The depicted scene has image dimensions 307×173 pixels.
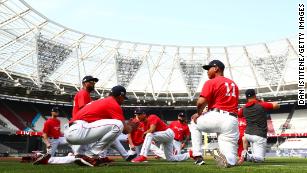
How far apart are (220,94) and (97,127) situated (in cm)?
242

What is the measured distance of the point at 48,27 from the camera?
136 feet

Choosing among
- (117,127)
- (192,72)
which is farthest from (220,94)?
(192,72)

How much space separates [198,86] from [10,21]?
26294 millimetres

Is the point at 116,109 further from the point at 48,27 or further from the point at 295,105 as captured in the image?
the point at 295,105

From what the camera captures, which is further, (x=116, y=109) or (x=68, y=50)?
(x=68, y=50)

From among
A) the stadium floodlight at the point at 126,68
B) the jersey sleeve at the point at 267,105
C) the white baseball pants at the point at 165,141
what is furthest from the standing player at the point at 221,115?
the stadium floodlight at the point at 126,68

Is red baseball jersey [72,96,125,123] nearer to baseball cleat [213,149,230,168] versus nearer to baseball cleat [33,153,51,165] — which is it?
baseball cleat [33,153,51,165]

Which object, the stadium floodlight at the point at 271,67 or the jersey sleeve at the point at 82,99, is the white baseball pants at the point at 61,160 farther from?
the stadium floodlight at the point at 271,67

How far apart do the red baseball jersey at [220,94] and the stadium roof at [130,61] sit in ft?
114

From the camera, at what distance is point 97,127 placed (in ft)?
23.6

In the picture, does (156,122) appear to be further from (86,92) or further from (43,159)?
(43,159)

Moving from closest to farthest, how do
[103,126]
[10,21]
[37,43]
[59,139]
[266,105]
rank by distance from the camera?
[103,126] < [266,105] < [59,139] < [10,21] < [37,43]

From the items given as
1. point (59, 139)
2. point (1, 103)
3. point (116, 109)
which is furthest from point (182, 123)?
point (1, 103)

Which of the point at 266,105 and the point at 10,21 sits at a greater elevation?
the point at 10,21
